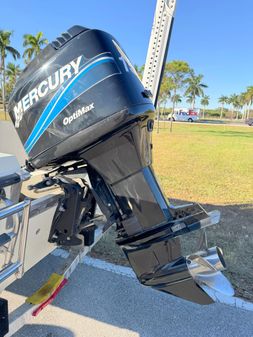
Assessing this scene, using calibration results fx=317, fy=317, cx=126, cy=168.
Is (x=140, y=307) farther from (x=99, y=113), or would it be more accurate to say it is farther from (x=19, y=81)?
(x=19, y=81)

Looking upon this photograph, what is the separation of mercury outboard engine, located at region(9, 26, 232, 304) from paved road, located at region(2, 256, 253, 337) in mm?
736

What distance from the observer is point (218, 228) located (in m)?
3.56

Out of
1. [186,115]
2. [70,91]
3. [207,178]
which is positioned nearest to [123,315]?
[70,91]

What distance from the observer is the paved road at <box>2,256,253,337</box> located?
6.37 ft

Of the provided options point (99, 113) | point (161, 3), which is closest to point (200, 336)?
point (99, 113)

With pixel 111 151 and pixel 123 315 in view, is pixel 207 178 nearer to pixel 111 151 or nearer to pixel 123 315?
pixel 123 315

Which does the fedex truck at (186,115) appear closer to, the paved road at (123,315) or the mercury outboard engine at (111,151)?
the paved road at (123,315)

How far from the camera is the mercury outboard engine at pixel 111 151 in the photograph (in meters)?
1.37

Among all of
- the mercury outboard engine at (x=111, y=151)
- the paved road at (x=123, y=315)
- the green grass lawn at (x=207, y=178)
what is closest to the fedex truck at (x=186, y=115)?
the green grass lawn at (x=207, y=178)

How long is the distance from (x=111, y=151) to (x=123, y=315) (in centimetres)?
123

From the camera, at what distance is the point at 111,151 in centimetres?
141

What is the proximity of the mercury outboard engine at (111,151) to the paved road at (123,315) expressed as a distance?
736 mm

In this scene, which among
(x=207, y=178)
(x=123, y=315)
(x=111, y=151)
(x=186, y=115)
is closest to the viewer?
(x=111, y=151)

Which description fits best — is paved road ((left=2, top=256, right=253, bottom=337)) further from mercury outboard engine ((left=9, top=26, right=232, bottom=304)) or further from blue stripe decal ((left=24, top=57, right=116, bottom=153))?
blue stripe decal ((left=24, top=57, right=116, bottom=153))
